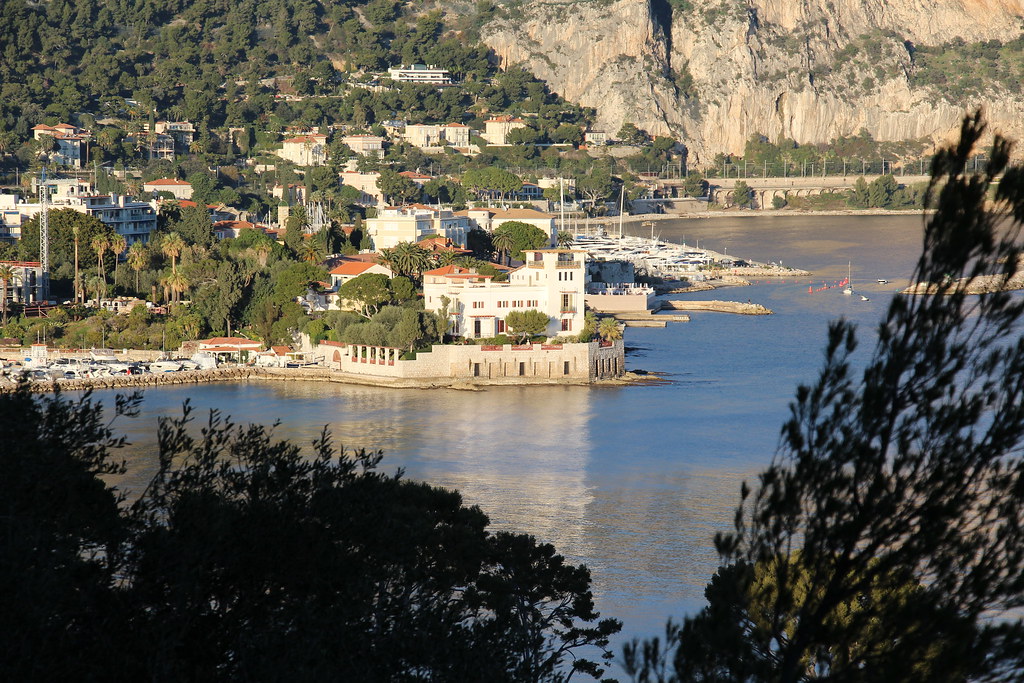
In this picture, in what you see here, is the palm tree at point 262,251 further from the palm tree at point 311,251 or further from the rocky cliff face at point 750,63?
the rocky cliff face at point 750,63

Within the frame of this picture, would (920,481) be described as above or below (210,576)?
above

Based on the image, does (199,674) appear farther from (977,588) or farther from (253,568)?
(977,588)

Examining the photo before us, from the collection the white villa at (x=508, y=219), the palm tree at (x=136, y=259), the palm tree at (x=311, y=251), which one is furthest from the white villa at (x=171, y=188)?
the palm tree at (x=136, y=259)

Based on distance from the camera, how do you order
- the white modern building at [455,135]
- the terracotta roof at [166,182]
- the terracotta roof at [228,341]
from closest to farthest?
the terracotta roof at [228,341] < the terracotta roof at [166,182] < the white modern building at [455,135]

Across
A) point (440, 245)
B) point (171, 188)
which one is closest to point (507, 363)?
point (440, 245)

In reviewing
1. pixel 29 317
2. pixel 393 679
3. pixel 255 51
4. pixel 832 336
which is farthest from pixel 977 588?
pixel 255 51

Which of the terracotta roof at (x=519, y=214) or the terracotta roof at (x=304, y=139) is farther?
the terracotta roof at (x=304, y=139)

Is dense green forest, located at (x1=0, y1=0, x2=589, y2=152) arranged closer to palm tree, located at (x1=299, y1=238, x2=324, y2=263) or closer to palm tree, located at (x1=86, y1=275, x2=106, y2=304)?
palm tree, located at (x1=299, y1=238, x2=324, y2=263)

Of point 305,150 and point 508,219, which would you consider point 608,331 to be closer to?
point 508,219
